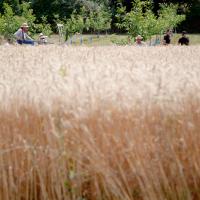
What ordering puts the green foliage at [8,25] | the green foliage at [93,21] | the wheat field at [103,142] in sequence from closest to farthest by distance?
the wheat field at [103,142] < the green foliage at [8,25] < the green foliage at [93,21]

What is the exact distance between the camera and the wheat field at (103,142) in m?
2.78

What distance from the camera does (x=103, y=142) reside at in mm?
2777

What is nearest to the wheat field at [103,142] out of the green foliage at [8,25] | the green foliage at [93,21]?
the green foliage at [8,25]

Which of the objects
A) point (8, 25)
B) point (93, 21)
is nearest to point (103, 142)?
point (8, 25)

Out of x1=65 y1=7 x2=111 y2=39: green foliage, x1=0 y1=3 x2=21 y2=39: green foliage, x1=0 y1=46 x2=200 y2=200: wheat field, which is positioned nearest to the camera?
x1=0 y1=46 x2=200 y2=200: wheat field

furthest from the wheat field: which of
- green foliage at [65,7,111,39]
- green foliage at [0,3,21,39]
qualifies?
green foliage at [65,7,111,39]

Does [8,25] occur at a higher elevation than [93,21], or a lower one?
higher

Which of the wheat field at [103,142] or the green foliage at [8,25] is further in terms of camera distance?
the green foliage at [8,25]

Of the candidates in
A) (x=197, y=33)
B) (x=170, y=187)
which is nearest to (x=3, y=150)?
(x=170, y=187)

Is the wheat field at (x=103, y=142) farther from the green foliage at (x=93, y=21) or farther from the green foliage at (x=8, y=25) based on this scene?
the green foliage at (x=93, y=21)

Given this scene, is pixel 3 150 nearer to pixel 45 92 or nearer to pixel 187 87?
pixel 45 92

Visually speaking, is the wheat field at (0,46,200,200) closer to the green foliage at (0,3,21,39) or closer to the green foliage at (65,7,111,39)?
the green foliage at (0,3,21,39)

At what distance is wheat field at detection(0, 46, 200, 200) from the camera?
2.78 m

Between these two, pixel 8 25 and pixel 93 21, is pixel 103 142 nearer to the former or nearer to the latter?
pixel 8 25
